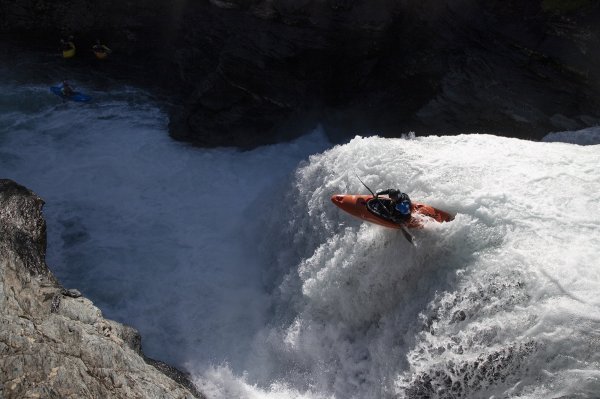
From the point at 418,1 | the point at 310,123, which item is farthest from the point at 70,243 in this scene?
the point at 418,1

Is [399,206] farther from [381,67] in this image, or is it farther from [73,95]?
[73,95]

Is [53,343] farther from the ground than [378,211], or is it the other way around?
[378,211]

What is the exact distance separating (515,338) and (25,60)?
68.1 feet

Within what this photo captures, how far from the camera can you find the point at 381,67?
1577 centimetres

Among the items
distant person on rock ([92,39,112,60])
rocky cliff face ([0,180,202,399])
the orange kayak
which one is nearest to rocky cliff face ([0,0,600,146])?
distant person on rock ([92,39,112,60])

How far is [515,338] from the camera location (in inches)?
262

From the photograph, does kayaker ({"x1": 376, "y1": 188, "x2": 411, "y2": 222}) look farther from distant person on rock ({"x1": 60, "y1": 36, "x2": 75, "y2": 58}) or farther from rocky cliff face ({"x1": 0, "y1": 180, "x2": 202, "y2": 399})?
distant person on rock ({"x1": 60, "y1": 36, "x2": 75, "y2": 58})

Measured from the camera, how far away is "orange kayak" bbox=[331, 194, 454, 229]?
8586mm

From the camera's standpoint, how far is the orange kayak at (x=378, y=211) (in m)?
8.59

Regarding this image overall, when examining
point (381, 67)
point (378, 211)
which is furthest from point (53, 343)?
point (381, 67)

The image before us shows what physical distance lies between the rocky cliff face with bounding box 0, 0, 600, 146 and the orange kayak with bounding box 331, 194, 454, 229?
5966 millimetres

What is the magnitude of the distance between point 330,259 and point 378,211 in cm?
181

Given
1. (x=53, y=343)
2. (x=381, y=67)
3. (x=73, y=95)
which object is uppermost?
(x=381, y=67)

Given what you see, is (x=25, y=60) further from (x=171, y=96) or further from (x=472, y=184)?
(x=472, y=184)
